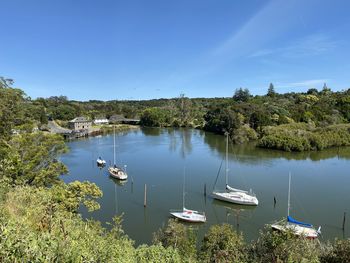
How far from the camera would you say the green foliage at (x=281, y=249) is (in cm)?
843

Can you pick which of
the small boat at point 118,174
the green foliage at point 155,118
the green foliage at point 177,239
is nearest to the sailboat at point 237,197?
the small boat at point 118,174

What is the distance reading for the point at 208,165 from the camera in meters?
37.2

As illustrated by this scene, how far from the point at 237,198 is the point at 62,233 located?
18981mm

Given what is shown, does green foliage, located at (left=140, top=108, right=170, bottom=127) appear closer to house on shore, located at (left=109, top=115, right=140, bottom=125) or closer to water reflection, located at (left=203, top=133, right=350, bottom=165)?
house on shore, located at (left=109, top=115, right=140, bottom=125)

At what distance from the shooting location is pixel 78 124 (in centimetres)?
7456

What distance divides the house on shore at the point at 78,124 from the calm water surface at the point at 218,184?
25966mm

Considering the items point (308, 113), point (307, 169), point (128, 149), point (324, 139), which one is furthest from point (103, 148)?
point (308, 113)

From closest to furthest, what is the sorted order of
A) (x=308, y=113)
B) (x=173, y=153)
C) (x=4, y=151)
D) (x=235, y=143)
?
(x=4, y=151) → (x=173, y=153) → (x=235, y=143) → (x=308, y=113)

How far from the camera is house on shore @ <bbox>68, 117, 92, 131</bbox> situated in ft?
241

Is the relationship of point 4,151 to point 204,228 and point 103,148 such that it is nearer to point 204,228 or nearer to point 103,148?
point 204,228

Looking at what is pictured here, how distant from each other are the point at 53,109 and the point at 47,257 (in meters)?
86.2

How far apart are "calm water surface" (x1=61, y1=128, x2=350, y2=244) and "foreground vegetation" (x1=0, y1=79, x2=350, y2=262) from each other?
17.5ft

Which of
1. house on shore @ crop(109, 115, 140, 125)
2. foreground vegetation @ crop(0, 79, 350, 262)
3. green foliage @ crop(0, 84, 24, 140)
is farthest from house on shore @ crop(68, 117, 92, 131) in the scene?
green foliage @ crop(0, 84, 24, 140)

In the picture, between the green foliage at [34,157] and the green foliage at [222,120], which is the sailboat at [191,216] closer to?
the green foliage at [34,157]
